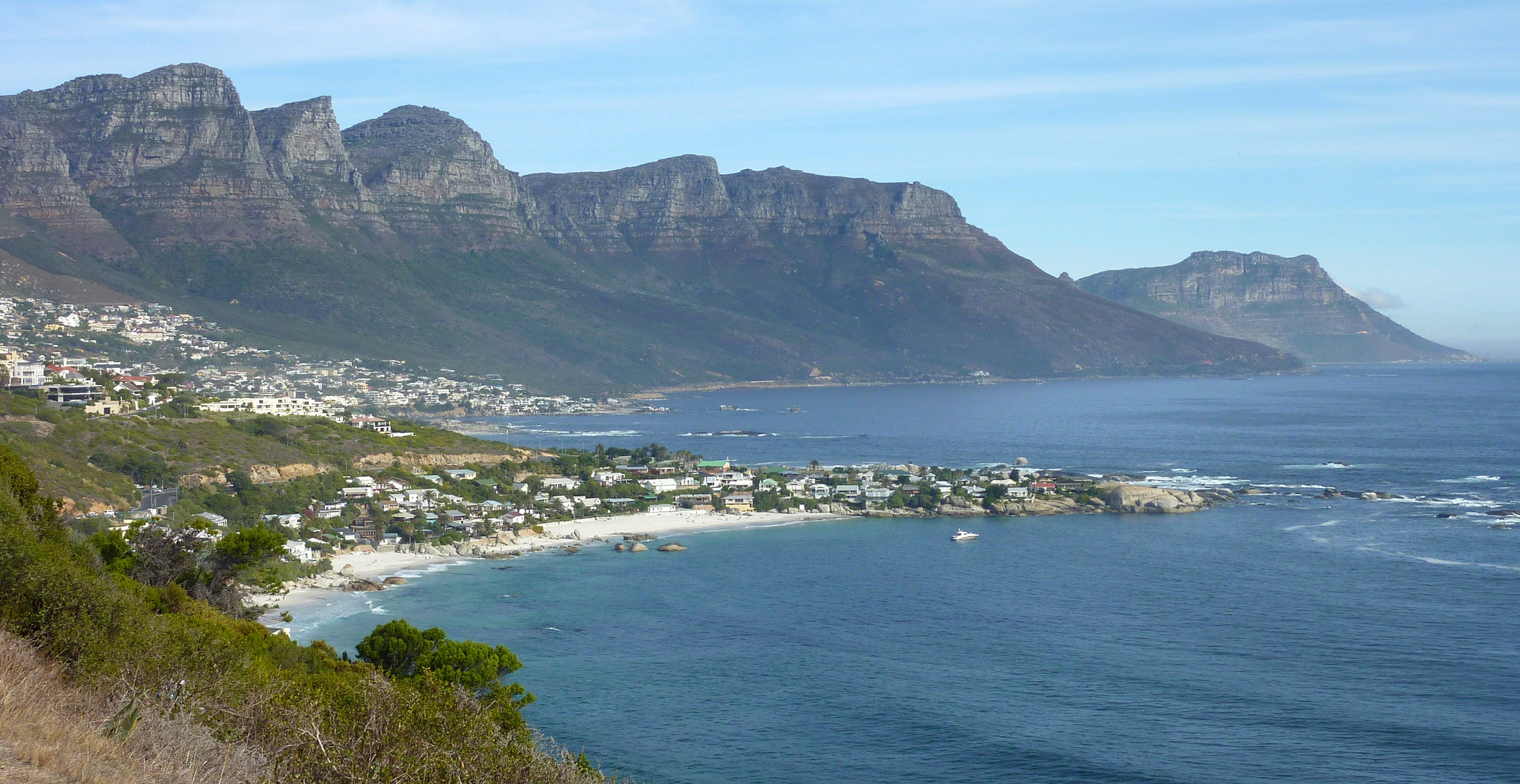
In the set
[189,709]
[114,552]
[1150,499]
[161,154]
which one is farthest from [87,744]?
[161,154]

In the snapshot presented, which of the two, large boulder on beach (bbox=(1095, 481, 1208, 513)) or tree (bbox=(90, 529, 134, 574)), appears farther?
large boulder on beach (bbox=(1095, 481, 1208, 513))

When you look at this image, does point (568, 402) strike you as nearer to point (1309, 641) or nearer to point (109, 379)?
point (109, 379)

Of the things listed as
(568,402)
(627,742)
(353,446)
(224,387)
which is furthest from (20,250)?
(627,742)

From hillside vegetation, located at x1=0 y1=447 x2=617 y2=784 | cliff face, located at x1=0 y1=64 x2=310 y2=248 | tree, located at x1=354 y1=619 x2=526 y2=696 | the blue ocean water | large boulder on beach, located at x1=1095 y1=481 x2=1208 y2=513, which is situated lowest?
the blue ocean water

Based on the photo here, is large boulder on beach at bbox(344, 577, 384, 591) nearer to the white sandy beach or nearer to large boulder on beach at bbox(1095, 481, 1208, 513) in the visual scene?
the white sandy beach

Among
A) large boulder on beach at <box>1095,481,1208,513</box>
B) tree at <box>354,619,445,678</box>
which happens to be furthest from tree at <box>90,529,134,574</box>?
large boulder on beach at <box>1095,481,1208,513</box>

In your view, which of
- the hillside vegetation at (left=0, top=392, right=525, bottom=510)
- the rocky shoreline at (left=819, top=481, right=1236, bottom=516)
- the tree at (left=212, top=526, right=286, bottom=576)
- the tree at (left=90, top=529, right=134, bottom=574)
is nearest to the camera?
the tree at (left=90, top=529, right=134, bottom=574)

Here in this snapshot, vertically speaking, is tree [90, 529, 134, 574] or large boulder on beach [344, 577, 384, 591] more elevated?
tree [90, 529, 134, 574]

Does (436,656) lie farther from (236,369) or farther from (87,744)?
(236,369)
